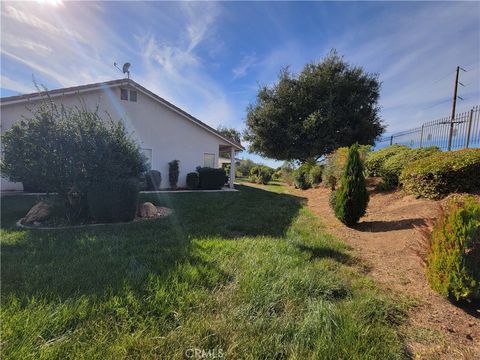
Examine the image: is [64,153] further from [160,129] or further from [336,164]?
[336,164]

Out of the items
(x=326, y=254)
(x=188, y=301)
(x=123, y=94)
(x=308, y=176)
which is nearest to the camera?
(x=188, y=301)

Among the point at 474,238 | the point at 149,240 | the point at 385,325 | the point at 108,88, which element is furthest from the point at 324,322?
the point at 108,88

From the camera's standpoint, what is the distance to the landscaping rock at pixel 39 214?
19.4 ft

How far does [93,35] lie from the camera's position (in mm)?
6238

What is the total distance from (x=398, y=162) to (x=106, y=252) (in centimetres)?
949

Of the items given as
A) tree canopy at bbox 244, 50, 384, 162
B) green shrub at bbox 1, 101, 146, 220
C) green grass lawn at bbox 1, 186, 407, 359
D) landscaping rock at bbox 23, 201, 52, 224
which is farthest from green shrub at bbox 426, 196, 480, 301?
tree canopy at bbox 244, 50, 384, 162

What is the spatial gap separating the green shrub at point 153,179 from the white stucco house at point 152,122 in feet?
2.06

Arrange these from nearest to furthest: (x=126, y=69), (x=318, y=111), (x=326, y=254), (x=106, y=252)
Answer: (x=106, y=252) → (x=326, y=254) → (x=126, y=69) → (x=318, y=111)

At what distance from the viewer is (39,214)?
6004 millimetres

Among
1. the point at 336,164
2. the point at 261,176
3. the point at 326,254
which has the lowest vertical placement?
the point at 326,254

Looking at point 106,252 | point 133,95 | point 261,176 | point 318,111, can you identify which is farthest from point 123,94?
point 261,176

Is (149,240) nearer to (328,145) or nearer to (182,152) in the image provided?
(182,152)

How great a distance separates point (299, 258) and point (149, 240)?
9.60ft

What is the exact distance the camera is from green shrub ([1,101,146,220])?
18.1 ft
